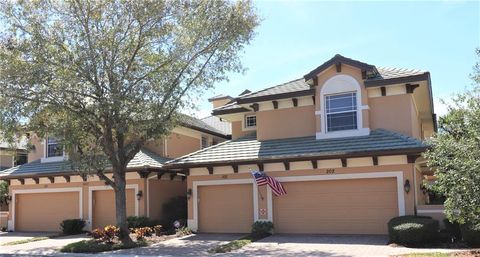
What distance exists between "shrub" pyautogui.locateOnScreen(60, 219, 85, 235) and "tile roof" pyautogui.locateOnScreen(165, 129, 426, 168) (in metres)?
6.04

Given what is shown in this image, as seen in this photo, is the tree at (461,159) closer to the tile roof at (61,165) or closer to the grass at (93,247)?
the grass at (93,247)

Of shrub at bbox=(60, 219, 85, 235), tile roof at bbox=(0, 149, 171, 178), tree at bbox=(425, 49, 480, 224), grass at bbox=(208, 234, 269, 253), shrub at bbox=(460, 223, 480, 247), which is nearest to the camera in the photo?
tree at bbox=(425, 49, 480, 224)

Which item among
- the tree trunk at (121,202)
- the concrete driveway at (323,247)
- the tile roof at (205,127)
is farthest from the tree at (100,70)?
the tile roof at (205,127)

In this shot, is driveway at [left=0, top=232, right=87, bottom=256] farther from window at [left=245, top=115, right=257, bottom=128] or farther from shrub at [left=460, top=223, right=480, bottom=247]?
shrub at [left=460, top=223, right=480, bottom=247]

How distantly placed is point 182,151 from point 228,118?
12.8 ft

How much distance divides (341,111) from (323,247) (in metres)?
6.35

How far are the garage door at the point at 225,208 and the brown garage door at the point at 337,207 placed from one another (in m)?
1.30

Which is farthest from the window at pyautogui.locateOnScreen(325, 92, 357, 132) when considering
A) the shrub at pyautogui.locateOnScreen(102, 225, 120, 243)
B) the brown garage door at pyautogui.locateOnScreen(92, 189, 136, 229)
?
the brown garage door at pyautogui.locateOnScreen(92, 189, 136, 229)

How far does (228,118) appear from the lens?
24.9m

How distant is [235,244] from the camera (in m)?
17.0

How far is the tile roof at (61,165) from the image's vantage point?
2248cm

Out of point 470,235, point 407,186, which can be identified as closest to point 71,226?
point 407,186

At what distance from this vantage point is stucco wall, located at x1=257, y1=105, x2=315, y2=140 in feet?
68.3

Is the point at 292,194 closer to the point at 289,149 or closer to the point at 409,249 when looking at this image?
the point at 289,149
